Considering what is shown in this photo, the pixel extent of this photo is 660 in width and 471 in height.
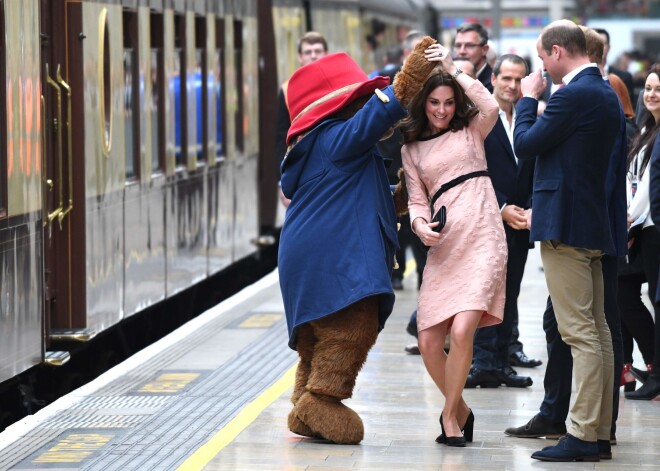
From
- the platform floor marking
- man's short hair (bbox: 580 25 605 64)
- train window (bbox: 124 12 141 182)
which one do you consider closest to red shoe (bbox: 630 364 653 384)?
man's short hair (bbox: 580 25 605 64)

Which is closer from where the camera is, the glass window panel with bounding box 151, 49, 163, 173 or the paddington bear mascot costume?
the paddington bear mascot costume

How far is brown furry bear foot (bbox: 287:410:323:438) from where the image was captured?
720cm

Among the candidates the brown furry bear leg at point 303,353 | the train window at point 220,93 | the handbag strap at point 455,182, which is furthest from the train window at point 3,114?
the train window at point 220,93

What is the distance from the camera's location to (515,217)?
7.90 m

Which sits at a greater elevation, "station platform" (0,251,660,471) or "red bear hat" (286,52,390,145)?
"red bear hat" (286,52,390,145)

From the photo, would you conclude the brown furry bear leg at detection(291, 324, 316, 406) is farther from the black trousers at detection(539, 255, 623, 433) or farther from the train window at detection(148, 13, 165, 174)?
the train window at detection(148, 13, 165, 174)

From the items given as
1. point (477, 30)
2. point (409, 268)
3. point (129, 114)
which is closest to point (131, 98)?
point (129, 114)

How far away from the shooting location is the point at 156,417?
25.7 feet

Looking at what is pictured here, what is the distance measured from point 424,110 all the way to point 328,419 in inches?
55.5

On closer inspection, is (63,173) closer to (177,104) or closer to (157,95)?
(157,95)

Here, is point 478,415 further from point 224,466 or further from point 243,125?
point 243,125

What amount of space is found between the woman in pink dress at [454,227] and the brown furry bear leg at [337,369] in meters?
0.27

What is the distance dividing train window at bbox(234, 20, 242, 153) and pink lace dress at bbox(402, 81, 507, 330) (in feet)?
25.0

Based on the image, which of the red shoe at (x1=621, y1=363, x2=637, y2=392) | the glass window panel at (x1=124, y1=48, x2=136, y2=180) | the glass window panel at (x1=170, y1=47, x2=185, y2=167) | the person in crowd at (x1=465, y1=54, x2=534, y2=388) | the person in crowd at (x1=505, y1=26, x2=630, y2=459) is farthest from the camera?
the glass window panel at (x1=170, y1=47, x2=185, y2=167)
